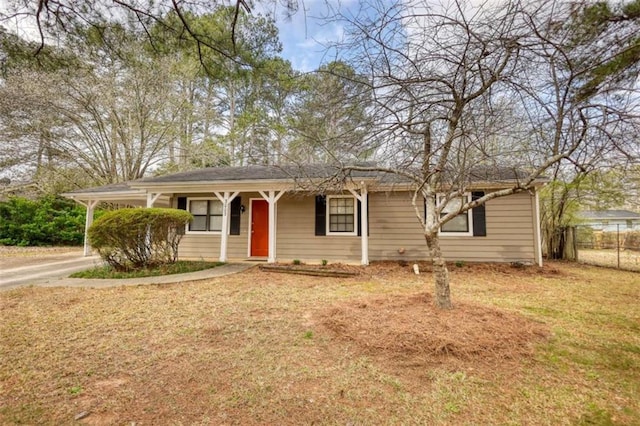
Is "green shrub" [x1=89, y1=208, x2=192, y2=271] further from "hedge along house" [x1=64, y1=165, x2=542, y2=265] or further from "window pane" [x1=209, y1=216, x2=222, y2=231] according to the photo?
"window pane" [x1=209, y1=216, x2=222, y2=231]

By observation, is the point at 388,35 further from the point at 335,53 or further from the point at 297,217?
the point at 297,217

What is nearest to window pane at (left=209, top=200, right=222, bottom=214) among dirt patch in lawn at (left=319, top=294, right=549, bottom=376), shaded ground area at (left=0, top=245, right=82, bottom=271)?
shaded ground area at (left=0, top=245, right=82, bottom=271)

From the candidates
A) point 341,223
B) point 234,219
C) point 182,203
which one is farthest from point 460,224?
point 182,203

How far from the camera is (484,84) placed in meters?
3.16

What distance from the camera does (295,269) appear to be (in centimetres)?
726

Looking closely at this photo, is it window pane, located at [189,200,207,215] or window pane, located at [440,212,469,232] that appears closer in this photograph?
window pane, located at [440,212,469,232]

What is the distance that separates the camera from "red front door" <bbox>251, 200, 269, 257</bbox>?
31.0 ft

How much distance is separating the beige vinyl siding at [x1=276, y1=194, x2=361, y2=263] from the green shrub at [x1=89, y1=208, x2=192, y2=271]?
288cm

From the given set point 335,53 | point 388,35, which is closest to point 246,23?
point 335,53

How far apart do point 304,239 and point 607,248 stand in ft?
32.5

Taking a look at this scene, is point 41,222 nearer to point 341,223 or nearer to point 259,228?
point 259,228

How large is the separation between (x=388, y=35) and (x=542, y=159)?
94.9 inches

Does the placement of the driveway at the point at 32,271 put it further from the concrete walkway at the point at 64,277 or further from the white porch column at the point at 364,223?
the white porch column at the point at 364,223

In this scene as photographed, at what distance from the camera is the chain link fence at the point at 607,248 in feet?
29.0
